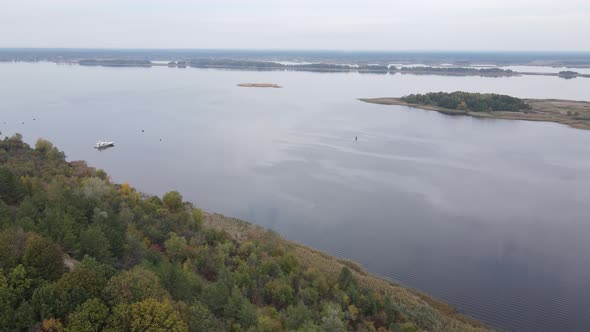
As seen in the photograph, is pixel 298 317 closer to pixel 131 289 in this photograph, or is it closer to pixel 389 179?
→ pixel 131 289

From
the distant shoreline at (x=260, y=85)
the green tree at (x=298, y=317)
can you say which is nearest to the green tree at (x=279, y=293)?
the green tree at (x=298, y=317)

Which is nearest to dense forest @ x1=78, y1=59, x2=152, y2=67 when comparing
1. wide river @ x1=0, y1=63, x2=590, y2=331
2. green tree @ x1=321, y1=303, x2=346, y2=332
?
wide river @ x1=0, y1=63, x2=590, y2=331

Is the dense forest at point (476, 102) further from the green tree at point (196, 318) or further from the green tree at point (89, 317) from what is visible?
the green tree at point (89, 317)

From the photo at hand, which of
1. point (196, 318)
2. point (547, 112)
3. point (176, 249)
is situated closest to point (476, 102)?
point (547, 112)

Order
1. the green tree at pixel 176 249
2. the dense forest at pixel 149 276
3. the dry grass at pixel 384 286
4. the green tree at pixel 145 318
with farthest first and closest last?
the green tree at pixel 176 249
the dry grass at pixel 384 286
the dense forest at pixel 149 276
the green tree at pixel 145 318

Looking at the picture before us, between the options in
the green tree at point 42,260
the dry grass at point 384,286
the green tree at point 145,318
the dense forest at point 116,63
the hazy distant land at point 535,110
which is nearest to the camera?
the green tree at point 145,318

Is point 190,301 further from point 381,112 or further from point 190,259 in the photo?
point 381,112
